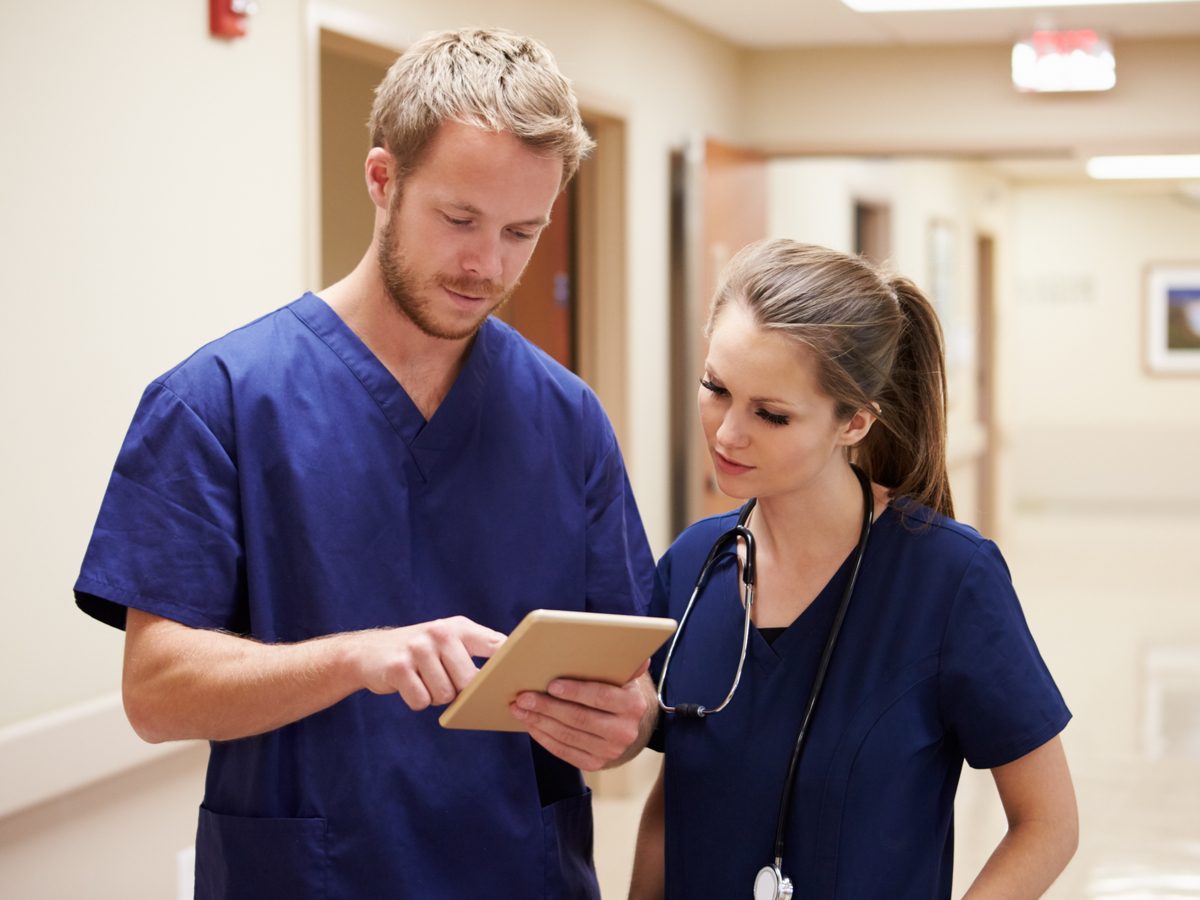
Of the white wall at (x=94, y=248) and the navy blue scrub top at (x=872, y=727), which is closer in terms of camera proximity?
the navy blue scrub top at (x=872, y=727)

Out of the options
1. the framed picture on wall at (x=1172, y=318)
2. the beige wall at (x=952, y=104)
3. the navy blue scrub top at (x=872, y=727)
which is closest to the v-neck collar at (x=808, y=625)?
the navy blue scrub top at (x=872, y=727)

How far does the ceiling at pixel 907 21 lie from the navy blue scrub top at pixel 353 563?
3404 mm

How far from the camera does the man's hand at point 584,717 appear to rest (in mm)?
1288

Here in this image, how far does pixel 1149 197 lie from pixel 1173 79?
22.4 feet

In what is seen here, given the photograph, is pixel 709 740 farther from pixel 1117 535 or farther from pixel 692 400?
pixel 1117 535

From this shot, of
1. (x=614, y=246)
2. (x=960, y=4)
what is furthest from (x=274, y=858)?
(x=960, y=4)

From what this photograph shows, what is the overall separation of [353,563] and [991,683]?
2.16ft

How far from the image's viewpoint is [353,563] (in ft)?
4.76

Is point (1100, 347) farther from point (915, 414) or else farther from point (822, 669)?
point (822, 669)

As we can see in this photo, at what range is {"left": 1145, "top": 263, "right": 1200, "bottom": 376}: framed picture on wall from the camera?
11.4m

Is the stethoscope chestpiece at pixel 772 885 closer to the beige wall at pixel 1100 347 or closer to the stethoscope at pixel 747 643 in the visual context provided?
the stethoscope at pixel 747 643

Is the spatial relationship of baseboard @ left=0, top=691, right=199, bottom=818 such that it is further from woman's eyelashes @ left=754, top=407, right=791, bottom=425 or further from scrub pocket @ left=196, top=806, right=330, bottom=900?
woman's eyelashes @ left=754, top=407, right=791, bottom=425

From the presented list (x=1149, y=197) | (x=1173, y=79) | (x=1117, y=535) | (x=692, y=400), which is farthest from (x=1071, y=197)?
(x=692, y=400)

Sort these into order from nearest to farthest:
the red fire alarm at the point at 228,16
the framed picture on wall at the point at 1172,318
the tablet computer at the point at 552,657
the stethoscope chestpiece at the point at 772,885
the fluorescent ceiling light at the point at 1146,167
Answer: the tablet computer at the point at 552,657 < the stethoscope chestpiece at the point at 772,885 < the red fire alarm at the point at 228,16 < the fluorescent ceiling light at the point at 1146,167 < the framed picture on wall at the point at 1172,318
